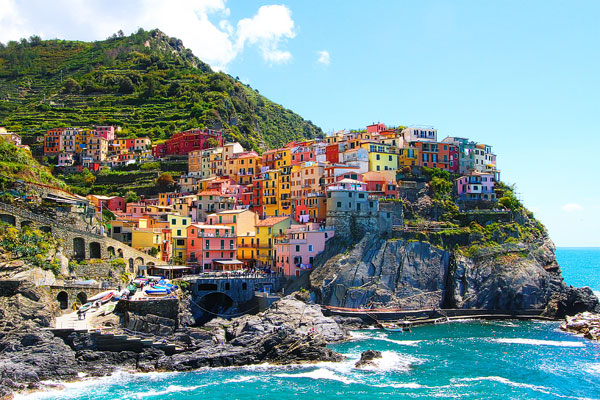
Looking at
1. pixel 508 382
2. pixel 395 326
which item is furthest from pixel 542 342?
pixel 395 326

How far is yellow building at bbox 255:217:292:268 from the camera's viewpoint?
79250 mm

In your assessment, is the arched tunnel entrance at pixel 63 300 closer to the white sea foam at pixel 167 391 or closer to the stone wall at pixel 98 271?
the stone wall at pixel 98 271

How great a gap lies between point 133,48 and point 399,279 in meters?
142

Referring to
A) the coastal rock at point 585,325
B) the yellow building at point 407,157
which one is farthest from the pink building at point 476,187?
the coastal rock at point 585,325

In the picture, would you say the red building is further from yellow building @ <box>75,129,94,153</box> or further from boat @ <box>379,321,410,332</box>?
boat @ <box>379,321,410,332</box>

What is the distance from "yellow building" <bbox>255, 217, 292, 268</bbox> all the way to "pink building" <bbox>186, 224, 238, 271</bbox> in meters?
3.10

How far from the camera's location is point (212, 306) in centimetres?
7006

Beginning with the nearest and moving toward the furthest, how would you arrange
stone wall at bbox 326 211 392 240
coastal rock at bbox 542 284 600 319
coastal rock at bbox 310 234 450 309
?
coastal rock at bbox 310 234 450 309 → coastal rock at bbox 542 284 600 319 → stone wall at bbox 326 211 392 240

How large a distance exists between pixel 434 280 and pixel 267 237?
22.7m

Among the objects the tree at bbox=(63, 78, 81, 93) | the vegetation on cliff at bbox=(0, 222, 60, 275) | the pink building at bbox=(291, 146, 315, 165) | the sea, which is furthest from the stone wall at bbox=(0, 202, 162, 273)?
the tree at bbox=(63, 78, 81, 93)

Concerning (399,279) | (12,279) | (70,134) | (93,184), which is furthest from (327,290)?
(70,134)

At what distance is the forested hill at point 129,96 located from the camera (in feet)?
431

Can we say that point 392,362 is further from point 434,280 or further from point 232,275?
point 232,275

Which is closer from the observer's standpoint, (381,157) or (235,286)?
(235,286)
